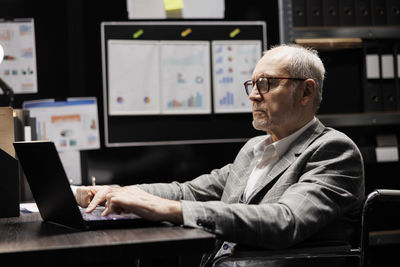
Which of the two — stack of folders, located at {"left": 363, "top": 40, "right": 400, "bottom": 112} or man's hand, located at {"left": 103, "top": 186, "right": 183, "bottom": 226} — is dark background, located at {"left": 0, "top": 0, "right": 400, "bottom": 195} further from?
man's hand, located at {"left": 103, "top": 186, "right": 183, "bottom": 226}

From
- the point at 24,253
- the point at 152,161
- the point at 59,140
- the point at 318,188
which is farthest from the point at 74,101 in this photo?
the point at 24,253

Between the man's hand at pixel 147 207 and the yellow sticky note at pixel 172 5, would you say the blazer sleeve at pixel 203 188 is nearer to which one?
the man's hand at pixel 147 207

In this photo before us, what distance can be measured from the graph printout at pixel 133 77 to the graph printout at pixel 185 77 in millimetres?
49

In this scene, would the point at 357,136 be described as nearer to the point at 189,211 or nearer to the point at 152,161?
the point at 152,161

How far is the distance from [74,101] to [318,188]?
1878 millimetres

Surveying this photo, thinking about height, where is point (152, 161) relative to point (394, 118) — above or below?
below

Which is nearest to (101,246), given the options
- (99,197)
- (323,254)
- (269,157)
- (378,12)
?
(99,197)

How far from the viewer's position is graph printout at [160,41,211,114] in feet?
10.3

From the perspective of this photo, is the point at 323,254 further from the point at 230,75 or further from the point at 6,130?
the point at 230,75

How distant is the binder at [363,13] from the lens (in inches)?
114

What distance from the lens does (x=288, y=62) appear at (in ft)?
5.79

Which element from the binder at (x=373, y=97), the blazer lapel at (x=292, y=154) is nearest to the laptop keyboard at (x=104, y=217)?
the blazer lapel at (x=292, y=154)

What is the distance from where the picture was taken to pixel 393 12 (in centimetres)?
293

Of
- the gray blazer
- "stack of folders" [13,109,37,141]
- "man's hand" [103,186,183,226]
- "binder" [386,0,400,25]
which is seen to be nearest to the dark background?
"binder" [386,0,400,25]
